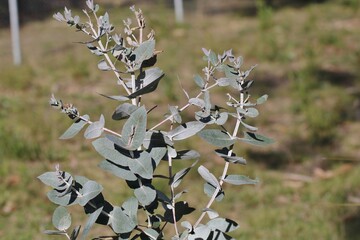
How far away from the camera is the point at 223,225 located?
1.91 meters

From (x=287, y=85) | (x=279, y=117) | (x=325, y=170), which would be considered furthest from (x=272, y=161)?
(x=287, y=85)

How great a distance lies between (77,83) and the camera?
23.9 ft

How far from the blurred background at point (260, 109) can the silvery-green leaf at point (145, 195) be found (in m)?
1.29

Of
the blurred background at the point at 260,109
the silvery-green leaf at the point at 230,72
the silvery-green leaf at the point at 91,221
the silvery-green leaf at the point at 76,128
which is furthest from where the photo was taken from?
the blurred background at the point at 260,109

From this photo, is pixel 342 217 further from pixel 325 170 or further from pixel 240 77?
pixel 240 77

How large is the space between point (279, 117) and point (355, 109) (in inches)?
24.3

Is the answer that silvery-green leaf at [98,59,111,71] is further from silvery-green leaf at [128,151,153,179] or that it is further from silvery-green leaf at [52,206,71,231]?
silvery-green leaf at [52,206,71,231]

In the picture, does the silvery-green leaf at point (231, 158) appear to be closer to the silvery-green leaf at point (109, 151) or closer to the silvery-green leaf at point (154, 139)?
the silvery-green leaf at point (154, 139)

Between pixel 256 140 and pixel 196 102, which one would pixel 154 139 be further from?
pixel 256 140

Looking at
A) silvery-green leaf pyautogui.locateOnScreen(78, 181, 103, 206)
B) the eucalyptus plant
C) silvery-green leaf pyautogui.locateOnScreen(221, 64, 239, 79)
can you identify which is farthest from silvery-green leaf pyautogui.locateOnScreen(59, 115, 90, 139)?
silvery-green leaf pyautogui.locateOnScreen(221, 64, 239, 79)

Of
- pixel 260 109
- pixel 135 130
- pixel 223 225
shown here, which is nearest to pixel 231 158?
pixel 223 225

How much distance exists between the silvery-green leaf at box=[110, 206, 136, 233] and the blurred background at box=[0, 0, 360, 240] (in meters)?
1.33

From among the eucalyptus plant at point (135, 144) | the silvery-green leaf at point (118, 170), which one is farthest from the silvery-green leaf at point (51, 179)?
the silvery-green leaf at point (118, 170)

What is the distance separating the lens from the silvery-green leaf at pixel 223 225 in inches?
75.2
